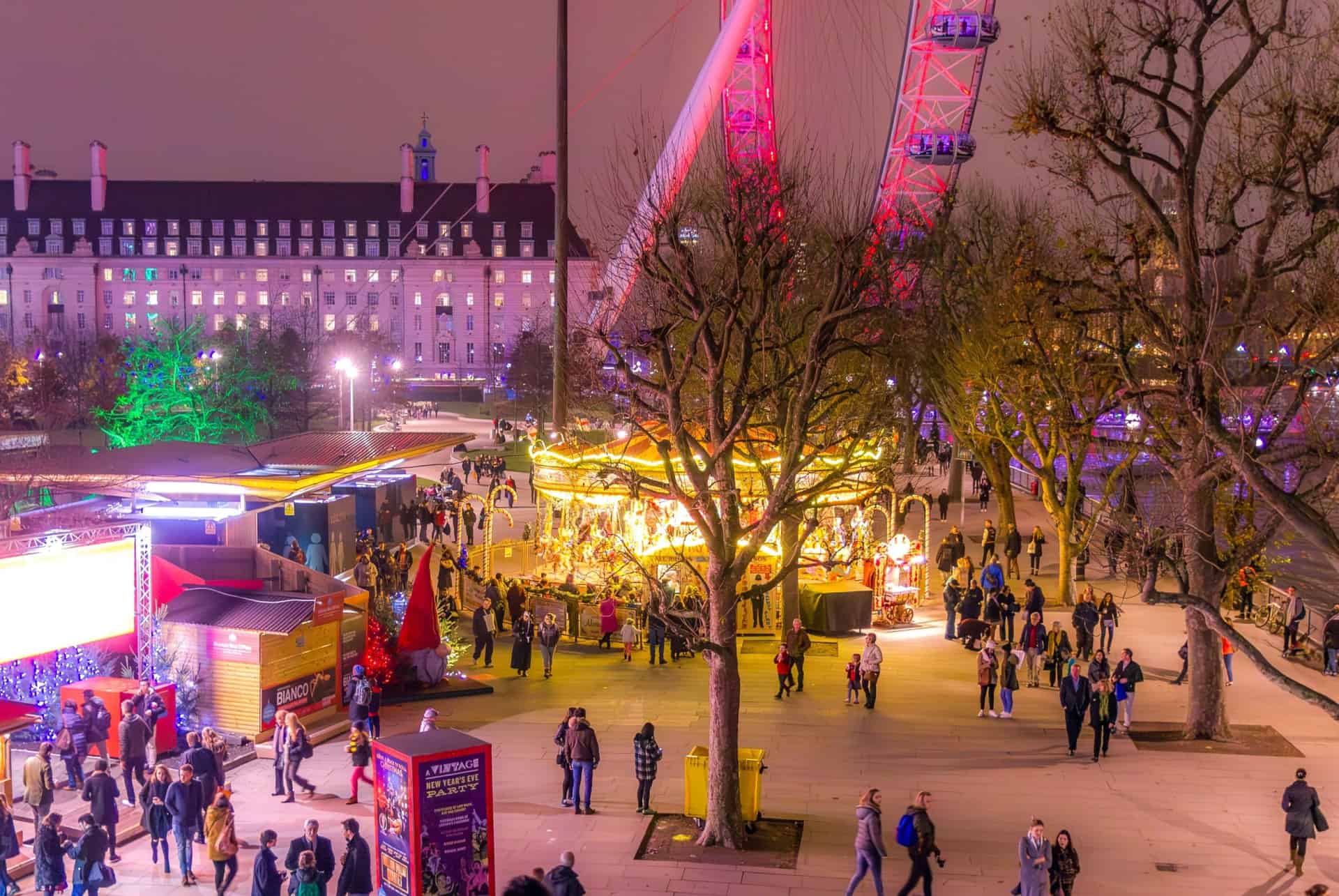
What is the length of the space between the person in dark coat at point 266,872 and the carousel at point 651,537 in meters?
11.4

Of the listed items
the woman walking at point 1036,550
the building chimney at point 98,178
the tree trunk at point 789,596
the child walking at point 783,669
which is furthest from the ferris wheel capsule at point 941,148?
the building chimney at point 98,178

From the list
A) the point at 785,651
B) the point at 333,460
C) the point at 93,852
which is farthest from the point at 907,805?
the point at 333,460

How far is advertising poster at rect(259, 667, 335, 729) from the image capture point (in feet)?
52.5

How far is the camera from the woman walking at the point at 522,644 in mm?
19594

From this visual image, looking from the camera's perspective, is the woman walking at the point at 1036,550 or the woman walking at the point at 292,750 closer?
the woman walking at the point at 292,750

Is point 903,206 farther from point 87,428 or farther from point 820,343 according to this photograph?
point 87,428

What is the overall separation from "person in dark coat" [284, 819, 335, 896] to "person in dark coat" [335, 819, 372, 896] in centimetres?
14

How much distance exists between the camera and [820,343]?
1216 cm

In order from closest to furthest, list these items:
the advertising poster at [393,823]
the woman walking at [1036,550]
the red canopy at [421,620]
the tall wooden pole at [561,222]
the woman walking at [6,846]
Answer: the advertising poster at [393,823], the woman walking at [6,846], the tall wooden pole at [561,222], the red canopy at [421,620], the woman walking at [1036,550]

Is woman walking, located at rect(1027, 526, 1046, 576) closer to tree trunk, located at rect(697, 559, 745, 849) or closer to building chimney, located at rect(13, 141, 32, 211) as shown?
tree trunk, located at rect(697, 559, 745, 849)

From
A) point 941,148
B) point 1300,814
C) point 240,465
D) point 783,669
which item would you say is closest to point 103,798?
point 783,669

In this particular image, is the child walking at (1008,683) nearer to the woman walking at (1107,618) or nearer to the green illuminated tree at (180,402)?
the woman walking at (1107,618)

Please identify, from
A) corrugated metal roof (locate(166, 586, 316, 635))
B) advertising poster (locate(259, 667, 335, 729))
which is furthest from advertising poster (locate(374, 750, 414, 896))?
corrugated metal roof (locate(166, 586, 316, 635))

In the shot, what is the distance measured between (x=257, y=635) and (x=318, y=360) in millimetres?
48757
